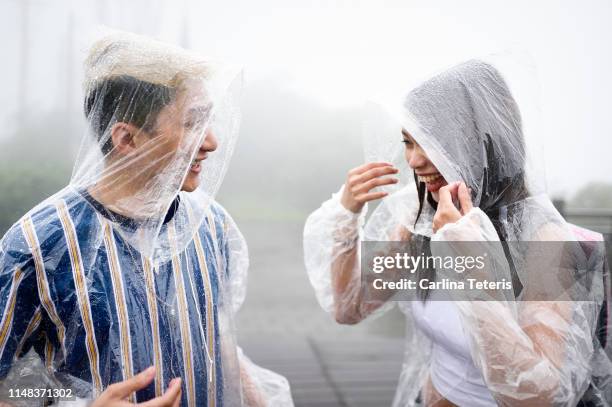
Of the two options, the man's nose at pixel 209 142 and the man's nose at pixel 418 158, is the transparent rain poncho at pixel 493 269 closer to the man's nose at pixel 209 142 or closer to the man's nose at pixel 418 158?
the man's nose at pixel 418 158

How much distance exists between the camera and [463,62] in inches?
50.4

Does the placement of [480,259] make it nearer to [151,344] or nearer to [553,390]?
[553,390]

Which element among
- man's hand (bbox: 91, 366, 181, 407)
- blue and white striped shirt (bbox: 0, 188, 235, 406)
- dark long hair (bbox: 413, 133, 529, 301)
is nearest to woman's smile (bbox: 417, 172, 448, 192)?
dark long hair (bbox: 413, 133, 529, 301)

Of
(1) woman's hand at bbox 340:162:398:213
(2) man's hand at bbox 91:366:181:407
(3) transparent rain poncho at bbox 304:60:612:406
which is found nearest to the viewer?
(2) man's hand at bbox 91:366:181:407

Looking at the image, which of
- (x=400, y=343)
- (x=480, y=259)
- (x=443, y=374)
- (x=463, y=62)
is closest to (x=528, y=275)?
(x=480, y=259)

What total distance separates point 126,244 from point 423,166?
2.45 feet

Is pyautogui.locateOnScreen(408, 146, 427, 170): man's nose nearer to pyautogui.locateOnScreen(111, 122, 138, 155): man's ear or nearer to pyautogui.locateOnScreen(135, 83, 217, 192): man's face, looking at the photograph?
pyautogui.locateOnScreen(135, 83, 217, 192): man's face

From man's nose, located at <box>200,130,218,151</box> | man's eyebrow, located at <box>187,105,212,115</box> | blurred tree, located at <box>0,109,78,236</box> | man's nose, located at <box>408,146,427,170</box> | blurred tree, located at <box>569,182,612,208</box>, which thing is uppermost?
man's eyebrow, located at <box>187,105,212,115</box>

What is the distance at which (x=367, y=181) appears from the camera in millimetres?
1447

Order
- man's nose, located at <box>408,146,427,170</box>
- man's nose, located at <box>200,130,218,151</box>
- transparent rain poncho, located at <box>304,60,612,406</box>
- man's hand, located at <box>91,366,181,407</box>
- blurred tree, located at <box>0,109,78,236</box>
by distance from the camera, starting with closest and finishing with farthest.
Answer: man's hand, located at <box>91,366,181,407</box> → transparent rain poncho, located at <box>304,60,612,406</box> → man's nose, located at <box>200,130,218,151</box> → man's nose, located at <box>408,146,427,170</box> → blurred tree, located at <box>0,109,78,236</box>

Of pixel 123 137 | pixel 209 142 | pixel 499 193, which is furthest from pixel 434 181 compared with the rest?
pixel 123 137

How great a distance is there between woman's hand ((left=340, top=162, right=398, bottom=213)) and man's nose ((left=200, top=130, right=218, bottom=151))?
17.9 inches

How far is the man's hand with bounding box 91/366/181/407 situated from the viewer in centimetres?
93

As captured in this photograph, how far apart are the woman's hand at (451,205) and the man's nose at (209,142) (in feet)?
1.75
